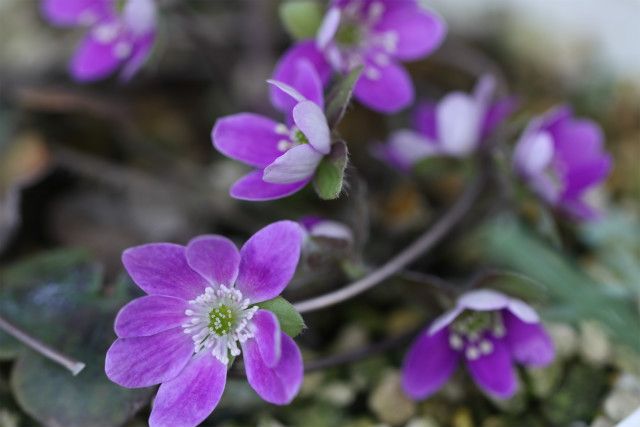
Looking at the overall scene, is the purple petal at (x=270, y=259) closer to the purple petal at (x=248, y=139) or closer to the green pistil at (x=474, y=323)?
the purple petal at (x=248, y=139)

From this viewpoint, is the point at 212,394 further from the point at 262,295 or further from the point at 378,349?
the point at 378,349

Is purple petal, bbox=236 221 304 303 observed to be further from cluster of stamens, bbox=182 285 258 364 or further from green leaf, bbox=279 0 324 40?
green leaf, bbox=279 0 324 40

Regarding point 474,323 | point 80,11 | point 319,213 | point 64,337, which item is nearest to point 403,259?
point 474,323

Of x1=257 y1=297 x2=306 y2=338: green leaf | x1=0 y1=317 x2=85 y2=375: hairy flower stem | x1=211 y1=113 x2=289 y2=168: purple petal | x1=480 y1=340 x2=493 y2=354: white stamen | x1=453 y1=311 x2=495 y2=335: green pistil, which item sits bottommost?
x1=0 y1=317 x2=85 y2=375: hairy flower stem

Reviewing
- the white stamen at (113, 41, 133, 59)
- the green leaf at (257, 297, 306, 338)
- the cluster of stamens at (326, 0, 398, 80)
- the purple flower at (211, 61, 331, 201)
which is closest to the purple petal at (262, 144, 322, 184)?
the purple flower at (211, 61, 331, 201)

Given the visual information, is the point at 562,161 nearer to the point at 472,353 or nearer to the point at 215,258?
the point at 472,353

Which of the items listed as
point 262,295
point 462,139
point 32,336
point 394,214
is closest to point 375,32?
point 462,139
